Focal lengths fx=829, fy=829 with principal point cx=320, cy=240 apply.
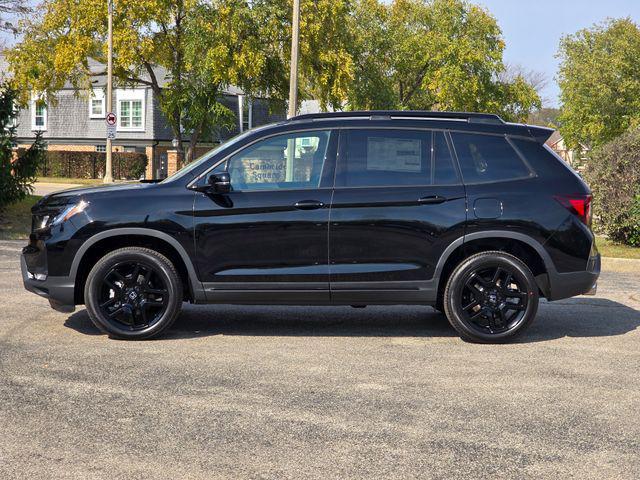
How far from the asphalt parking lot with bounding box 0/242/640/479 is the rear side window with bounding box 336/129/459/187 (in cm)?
140

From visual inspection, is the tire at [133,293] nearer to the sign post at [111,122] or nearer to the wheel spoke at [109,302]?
the wheel spoke at [109,302]

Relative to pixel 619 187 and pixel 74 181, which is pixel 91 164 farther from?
pixel 619 187

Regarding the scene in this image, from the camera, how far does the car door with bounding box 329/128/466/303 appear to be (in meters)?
6.95

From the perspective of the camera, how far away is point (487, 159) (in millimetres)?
7211

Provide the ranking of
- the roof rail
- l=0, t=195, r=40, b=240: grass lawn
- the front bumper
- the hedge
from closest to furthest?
the front bumper → the roof rail → l=0, t=195, r=40, b=240: grass lawn → the hedge

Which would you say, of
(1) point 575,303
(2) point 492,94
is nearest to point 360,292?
(1) point 575,303

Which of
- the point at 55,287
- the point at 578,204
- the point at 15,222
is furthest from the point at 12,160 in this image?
the point at 578,204

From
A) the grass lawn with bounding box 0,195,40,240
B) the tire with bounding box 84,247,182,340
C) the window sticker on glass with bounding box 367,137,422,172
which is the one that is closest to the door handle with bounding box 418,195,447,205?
the window sticker on glass with bounding box 367,137,422,172

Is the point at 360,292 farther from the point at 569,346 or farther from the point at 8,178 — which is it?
the point at 8,178

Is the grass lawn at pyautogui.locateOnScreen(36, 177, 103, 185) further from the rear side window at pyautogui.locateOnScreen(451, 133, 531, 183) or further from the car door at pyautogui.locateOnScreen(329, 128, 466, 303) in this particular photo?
the rear side window at pyautogui.locateOnScreen(451, 133, 531, 183)

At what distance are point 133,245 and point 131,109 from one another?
147 ft

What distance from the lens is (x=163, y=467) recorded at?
418cm

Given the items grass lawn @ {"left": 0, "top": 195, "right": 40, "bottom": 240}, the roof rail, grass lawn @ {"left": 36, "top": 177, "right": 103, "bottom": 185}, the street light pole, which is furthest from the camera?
grass lawn @ {"left": 36, "top": 177, "right": 103, "bottom": 185}

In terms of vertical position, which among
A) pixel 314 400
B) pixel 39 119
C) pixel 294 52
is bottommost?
pixel 314 400
